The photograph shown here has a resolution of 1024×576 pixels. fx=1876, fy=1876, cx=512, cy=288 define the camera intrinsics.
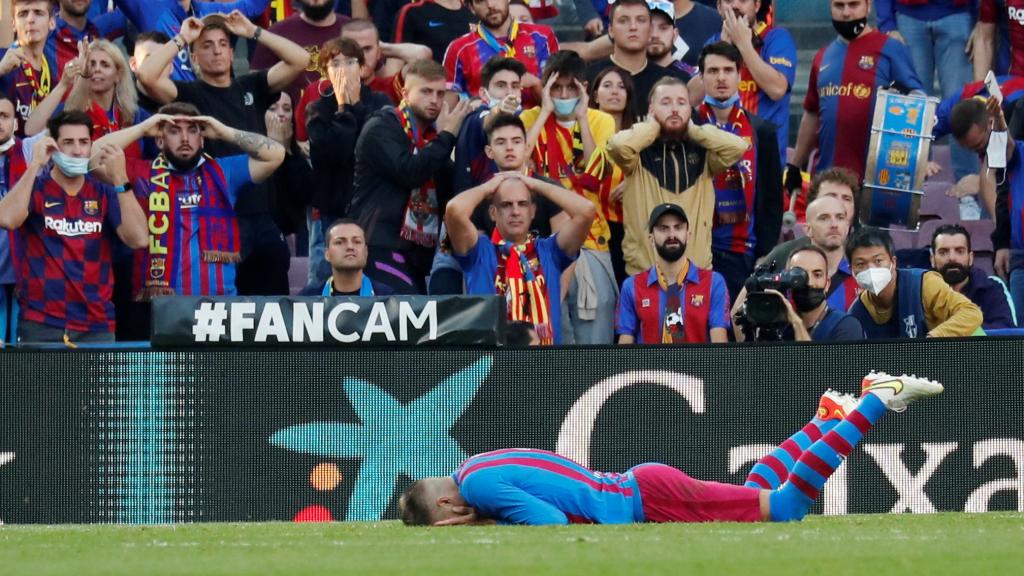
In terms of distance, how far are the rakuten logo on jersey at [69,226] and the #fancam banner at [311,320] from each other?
6.79 ft

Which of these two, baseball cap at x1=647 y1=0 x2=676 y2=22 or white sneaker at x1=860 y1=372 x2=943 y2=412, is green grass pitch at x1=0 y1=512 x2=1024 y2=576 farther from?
baseball cap at x1=647 y1=0 x2=676 y2=22

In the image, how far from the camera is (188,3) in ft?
49.5

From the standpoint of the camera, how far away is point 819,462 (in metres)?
8.68

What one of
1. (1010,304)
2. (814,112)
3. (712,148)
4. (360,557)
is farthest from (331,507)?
(814,112)

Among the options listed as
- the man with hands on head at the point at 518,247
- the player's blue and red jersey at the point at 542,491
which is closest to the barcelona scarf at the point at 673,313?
the man with hands on head at the point at 518,247

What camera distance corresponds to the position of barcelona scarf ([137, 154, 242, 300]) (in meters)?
12.9

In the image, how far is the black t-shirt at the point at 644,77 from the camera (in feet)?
46.3

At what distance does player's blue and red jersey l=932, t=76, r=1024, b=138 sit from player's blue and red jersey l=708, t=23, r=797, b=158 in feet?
3.92

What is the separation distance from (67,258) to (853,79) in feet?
19.5

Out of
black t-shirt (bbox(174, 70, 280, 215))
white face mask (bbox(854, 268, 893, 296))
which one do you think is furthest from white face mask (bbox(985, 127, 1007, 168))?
black t-shirt (bbox(174, 70, 280, 215))

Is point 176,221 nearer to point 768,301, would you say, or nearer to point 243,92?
point 243,92

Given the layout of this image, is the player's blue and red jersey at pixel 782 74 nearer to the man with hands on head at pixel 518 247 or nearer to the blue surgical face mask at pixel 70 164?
the man with hands on head at pixel 518 247

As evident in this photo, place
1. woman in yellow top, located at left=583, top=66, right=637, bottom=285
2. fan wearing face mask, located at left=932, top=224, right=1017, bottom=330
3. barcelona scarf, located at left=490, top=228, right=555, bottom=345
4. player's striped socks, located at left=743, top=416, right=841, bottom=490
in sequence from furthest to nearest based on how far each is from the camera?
woman in yellow top, located at left=583, top=66, right=637, bottom=285 < fan wearing face mask, located at left=932, top=224, right=1017, bottom=330 < barcelona scarf, located at left=490, top=228, right=555, bottom=345 < player's striped socks, located at left=743, top=416, right=841, bottom=490

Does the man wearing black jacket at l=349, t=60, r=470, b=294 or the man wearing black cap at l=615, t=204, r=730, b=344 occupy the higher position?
the man wearing black jacket at l=349, t=60, r=470, b=294
